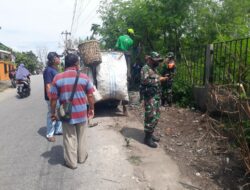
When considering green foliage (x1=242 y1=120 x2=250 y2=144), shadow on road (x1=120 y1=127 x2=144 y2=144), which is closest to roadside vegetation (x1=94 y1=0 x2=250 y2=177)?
shadow on road (x1=120 y1=127 x2=144 y2=144)

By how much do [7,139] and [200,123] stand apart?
4067mm

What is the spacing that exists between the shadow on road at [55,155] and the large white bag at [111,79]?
1.90 meters

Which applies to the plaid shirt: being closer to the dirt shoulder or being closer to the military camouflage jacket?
the military camouflage jacket

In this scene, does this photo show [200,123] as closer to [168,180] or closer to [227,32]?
[168,180]

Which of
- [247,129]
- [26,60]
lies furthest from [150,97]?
[26,60]

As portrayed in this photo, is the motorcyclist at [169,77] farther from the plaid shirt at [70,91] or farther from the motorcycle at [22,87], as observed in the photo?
the motorcycle at [22,87]

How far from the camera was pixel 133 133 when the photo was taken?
19.9 feet

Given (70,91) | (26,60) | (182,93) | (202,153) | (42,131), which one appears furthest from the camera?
(26,60)

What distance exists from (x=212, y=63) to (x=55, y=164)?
4.34 m

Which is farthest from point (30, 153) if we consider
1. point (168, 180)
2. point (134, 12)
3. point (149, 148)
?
point (134, 12)

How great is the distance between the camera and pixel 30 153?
5379 mm

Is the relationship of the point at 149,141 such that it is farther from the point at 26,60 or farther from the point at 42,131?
the point at 26,60

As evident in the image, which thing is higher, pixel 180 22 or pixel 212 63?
pixel 180 22

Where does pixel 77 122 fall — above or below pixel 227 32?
below
